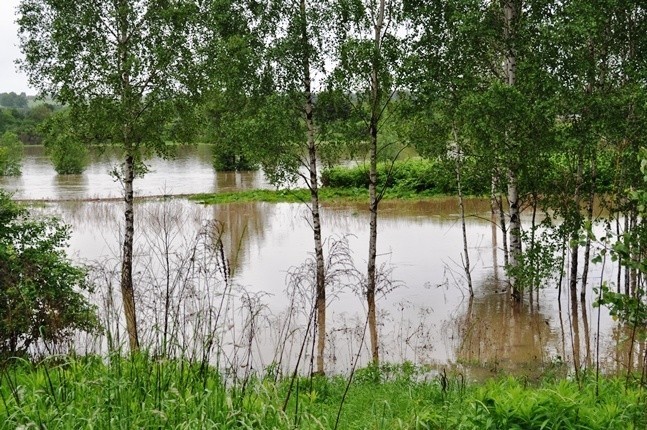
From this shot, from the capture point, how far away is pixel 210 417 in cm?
470

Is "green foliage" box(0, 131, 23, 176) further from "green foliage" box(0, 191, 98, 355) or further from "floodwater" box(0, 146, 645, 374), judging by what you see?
"green foliage" box(0, 191, 98, 355)

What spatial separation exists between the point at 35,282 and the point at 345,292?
843cm

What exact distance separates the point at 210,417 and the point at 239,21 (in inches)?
522

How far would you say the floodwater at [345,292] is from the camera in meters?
10.1

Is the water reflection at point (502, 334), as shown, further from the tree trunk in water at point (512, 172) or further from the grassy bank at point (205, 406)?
the grassy bank at point (205, 406)

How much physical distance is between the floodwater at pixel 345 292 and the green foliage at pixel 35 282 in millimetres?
571

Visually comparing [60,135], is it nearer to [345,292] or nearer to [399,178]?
[345,292]

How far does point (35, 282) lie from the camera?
9773 mm

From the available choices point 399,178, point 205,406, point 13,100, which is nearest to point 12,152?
point 399,178

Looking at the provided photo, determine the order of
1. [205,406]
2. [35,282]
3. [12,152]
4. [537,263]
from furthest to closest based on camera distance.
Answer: [12,152], [537,263], [35,282], [205,406]

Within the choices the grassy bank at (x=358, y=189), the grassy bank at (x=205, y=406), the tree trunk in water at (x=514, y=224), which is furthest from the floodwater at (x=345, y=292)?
the grassy bank at (x=358, y=189)

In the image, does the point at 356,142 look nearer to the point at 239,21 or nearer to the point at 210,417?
the point at 239,21

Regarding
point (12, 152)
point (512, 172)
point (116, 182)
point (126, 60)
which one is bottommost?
point (116, 182)

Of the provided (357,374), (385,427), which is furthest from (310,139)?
(385,427)
